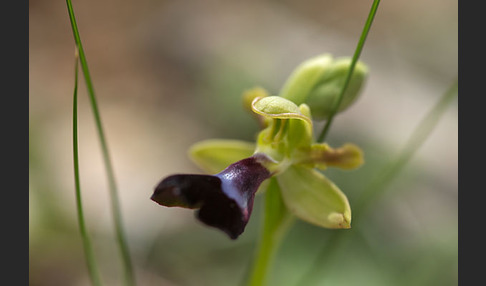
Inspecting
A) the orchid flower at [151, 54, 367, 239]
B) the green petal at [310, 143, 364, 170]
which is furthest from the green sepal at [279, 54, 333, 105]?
the green petal at [310, 143, 364, 170]

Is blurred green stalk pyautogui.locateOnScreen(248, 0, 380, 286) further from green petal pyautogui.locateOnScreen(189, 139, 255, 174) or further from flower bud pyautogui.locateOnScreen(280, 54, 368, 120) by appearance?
green petal pyautogui.locateOnScreen(189, 139, 255, 174)

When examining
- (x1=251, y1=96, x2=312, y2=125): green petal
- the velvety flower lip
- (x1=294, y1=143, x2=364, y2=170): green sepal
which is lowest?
the velvety flower lip

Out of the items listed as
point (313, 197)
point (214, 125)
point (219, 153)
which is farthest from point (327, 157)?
point (214, 125)

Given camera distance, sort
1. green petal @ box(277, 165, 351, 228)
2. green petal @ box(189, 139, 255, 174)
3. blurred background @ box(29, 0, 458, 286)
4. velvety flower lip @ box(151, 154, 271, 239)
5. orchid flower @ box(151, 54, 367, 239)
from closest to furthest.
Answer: velvety flower lip @ box(151, 154, 271, 239) → orchid flower @ box(151, 54, 367, 239) → green petal @ box(277, 165, 351, 228) → green petal @ box(189, 139, 255, 174) → blurred background @ box(29, 0, 458, 286)

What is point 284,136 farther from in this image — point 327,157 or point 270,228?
point 270,228

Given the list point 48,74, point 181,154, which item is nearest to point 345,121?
point 181,154

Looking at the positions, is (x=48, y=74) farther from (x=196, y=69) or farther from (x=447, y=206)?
(x=447, y=206)
